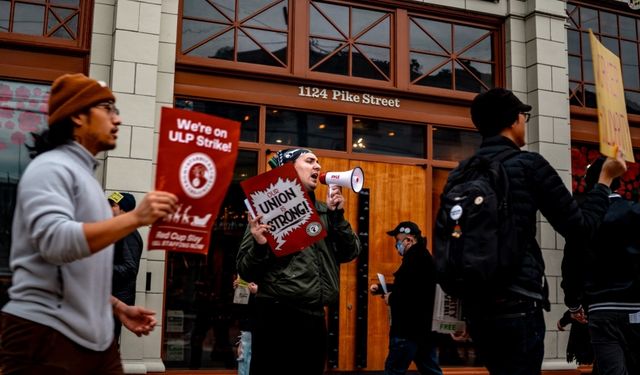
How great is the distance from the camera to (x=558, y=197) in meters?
3.69

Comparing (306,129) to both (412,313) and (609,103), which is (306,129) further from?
(609,103)

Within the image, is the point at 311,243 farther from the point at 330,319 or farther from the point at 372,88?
the point at 372,88

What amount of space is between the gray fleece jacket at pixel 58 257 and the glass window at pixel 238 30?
22.1 ft

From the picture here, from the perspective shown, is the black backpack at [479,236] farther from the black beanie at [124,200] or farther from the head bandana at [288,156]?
the black beanie at [124,200]

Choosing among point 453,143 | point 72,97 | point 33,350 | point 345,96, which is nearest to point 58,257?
point 33,350

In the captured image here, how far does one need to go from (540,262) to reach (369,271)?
596 cm

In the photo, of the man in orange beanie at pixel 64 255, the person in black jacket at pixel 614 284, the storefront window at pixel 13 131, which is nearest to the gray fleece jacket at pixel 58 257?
the man in orange beanie at pixel 64 255

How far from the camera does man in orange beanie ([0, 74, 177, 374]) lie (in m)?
2.71

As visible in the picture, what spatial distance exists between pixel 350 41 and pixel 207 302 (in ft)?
13.7

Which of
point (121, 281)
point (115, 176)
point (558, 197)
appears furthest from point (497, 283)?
point (115, 176)

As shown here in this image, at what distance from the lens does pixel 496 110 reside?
4.02 metres

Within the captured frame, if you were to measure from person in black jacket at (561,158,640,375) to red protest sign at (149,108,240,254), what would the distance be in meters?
3.07

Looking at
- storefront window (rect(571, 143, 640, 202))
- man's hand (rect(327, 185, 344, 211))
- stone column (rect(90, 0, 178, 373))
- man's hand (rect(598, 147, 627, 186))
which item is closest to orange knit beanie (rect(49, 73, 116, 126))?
man's hand (rect(327, 185, 344, 211))

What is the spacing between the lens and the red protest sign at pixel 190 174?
3.01 metres
